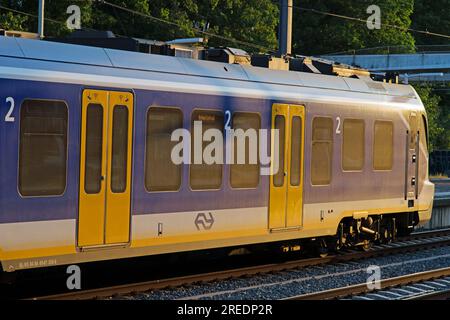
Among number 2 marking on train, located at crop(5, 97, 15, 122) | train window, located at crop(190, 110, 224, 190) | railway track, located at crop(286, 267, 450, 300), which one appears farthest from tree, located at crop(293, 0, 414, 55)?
number 2 marking on train, located at crop(5, 97, 15, 122)

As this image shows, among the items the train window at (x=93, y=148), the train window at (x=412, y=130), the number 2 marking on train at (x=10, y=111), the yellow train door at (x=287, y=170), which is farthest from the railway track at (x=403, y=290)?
the number 2 marking on train at (x=10, y=111)

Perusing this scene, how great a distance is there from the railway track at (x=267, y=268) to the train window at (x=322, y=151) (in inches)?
57.0

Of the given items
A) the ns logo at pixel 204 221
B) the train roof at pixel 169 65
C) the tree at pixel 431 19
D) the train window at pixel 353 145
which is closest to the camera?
the train roof at pixel 169 65

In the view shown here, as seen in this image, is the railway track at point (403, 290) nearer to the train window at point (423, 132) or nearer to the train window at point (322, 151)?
the train window at point (322, 151)

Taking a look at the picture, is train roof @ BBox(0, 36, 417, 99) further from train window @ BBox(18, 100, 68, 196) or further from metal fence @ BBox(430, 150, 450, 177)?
metal fence @ BBox(430, 150, 450, 177)

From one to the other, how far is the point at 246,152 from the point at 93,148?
278cm

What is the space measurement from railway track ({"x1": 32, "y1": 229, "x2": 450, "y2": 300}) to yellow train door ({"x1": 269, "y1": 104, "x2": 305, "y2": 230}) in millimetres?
784

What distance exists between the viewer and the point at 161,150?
11.2 m

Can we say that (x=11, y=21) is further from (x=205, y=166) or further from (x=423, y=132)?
(x=205, y=166)

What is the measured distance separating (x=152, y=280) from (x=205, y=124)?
2.34 metres

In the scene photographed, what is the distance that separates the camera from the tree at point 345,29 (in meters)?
57.0

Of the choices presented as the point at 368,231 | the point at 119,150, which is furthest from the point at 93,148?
the point at 368,231
